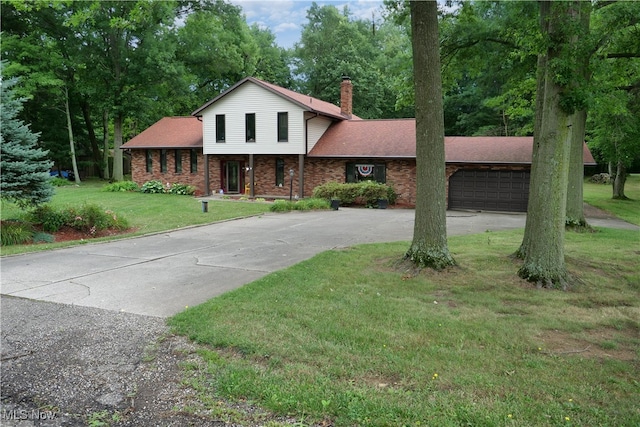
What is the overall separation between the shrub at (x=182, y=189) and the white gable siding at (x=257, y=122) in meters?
2.36

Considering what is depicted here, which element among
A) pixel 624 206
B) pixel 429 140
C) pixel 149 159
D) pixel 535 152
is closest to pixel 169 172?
pixel 149 159

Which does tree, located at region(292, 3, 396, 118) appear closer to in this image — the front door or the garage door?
the front door

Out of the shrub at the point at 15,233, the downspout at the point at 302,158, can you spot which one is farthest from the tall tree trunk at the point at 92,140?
the shrub at the point at 15,233

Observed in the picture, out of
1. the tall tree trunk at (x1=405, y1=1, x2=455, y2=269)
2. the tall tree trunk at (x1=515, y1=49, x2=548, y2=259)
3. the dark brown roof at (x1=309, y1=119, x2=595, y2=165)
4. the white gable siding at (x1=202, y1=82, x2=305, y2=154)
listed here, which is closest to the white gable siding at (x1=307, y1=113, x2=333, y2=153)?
the dark brown roof at (x1=309, y1=119, x2=595, y2=165)

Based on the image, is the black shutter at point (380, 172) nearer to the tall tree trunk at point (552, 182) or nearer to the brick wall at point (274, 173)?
the brick wall at point (274, 173)

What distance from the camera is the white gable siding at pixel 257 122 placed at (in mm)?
23203

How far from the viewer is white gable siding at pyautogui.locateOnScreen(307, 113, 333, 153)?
2362 cm

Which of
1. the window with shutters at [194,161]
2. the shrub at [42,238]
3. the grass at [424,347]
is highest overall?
the window with shutters at [194,161]

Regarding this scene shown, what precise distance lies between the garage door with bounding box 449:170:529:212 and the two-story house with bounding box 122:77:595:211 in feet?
0.14

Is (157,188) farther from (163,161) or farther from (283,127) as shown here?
(283,127)

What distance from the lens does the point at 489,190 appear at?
67.9 ft

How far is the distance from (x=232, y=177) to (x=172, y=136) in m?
4.89

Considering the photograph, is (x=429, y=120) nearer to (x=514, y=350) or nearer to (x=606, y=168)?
(x=514, y=350)

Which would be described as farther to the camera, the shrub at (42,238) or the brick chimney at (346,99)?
the brick chimney at (346,99)
